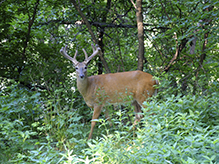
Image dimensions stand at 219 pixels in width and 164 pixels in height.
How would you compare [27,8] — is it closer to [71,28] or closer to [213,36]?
[71,28]

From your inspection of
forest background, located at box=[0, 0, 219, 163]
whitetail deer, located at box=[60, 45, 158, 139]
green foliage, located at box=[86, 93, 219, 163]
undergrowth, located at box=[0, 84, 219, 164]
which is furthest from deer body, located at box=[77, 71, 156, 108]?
green foliage, located at box=[86, 93, 219, 163]

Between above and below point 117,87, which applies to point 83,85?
above

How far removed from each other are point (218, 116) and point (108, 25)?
483 cm

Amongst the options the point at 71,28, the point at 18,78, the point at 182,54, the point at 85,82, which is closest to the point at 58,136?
the point at 85,82

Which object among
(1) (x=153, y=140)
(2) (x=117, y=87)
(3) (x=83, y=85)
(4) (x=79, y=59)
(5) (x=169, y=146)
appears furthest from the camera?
(4) (x=79, y=59)

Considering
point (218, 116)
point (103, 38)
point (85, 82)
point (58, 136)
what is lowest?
point (58, 136)

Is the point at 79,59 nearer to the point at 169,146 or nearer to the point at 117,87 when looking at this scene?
the point at 117,87

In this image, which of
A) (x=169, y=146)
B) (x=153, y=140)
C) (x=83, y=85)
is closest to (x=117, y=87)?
(x=83, y=85)

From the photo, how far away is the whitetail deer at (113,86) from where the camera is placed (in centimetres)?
614

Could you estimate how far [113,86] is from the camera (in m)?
6.43

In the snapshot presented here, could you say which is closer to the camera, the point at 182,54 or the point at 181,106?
the point at 181,106

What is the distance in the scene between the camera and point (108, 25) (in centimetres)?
788

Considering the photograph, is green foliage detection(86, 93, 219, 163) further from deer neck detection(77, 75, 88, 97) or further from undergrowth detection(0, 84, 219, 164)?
deer neck detection(77, 75, 88, 97)

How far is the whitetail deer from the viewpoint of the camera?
614cm
